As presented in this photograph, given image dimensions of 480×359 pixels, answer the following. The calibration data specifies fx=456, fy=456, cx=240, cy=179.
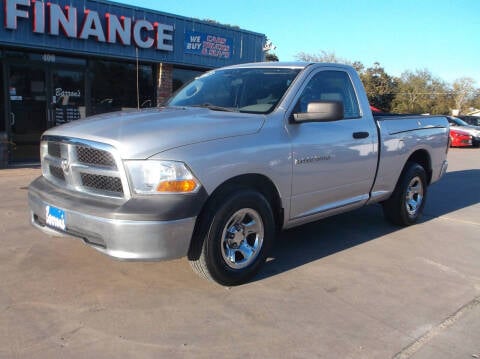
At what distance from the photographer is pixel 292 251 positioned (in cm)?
→ 490

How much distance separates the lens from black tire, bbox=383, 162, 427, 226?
5832 mm

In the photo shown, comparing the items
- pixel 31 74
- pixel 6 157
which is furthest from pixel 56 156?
pixel 31 74

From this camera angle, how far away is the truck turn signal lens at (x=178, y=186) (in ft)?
10.7

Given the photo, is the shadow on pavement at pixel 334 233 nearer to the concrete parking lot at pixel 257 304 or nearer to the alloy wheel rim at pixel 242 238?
the concrete parking lot at pixel 257 304

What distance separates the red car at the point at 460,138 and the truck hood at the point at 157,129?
67.5ft

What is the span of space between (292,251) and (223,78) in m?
2.01

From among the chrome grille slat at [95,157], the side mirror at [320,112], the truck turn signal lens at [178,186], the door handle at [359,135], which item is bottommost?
the truck turn signal lens at [178,186]

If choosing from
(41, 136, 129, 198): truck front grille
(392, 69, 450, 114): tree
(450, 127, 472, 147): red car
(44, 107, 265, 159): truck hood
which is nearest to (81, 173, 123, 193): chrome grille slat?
(41, 136, 129, 198): truck front grille

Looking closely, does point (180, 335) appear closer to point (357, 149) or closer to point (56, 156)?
point (56, 156)

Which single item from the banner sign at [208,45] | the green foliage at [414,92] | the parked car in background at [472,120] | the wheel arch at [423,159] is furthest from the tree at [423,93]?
the wheel arch at [423,159]

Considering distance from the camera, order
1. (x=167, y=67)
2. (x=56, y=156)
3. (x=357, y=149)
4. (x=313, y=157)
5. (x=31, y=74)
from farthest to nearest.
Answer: (x=167, y=67), (x=31, y=74), (x=357, y=149), (x=313, y=157), (x=56, y=156)

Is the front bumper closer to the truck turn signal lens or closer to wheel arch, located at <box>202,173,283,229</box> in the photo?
the truck turn signal lens

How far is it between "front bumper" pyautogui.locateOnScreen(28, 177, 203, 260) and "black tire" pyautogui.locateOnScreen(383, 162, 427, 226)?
3.39m

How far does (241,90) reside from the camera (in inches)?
180
